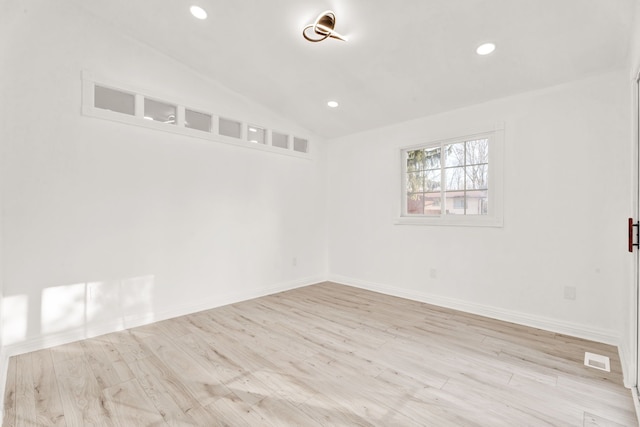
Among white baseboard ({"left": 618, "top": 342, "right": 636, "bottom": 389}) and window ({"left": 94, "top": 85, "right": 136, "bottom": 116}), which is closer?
white baseboard ({"left": 618, "top": 342, "right": 636, "bottom": 389})

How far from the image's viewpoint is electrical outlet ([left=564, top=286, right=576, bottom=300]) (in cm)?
299

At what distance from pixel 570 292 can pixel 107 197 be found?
4.68 meters

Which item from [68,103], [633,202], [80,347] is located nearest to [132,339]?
[80,347]

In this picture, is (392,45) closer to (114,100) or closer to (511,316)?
(114,100)

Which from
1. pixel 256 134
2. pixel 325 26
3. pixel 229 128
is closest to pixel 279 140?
pixel 256 134

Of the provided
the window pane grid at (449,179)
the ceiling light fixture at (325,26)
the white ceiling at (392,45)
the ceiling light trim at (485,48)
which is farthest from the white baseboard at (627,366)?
the ceiling light fixture at (325,26)

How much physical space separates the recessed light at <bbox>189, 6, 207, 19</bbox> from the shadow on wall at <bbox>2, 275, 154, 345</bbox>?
2.68 m

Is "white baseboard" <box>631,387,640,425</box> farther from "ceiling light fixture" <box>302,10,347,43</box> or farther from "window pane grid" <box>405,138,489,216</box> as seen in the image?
"ceiling light fixture" <box>302,10,347,43</box>

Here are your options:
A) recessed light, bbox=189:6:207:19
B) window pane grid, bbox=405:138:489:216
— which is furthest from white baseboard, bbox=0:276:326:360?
recessed light, bbox=189:6:207:19

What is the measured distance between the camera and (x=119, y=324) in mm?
3121

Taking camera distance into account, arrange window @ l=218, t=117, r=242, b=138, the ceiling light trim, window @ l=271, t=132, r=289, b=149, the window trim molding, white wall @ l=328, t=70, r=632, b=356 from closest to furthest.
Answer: the ceiling light trim < white wall @ l=328, t=70, r=632, b=356 < the window trim molding < window @ l=218, t=117, r=242, b=138 < window @ l=271, t=132, r=289, b=149

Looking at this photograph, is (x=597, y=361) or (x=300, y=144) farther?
(x=300, y=144)

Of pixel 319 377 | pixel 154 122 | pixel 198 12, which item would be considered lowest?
pixel 319 377

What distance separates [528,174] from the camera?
3.26 m
